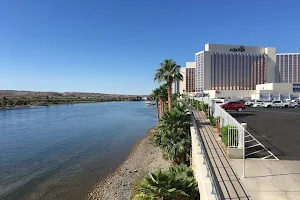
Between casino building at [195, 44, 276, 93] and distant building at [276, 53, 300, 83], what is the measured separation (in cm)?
388

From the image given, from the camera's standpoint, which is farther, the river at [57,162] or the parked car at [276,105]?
the parked car at [276,105]

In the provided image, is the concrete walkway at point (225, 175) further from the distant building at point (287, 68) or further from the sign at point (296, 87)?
the distant building at point (287, 68)

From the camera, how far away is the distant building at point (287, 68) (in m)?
119

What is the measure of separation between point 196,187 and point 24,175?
17.4 meters

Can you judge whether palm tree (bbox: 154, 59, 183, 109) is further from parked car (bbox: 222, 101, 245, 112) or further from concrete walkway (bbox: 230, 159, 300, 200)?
concrete walkway (bbox: 230, 159, 300, 200)

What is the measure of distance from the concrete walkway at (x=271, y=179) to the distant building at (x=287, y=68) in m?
129

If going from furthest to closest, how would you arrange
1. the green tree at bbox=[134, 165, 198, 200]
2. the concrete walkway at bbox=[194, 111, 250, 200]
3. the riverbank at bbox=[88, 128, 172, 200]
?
the riverbank at bbox=[88, 128, 172, 200] < the green tree at bbox=[134, 165, 198, 200] < the concrete walkway at bbox=[194, 111, 250, 200]

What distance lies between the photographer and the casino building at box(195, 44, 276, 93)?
109m

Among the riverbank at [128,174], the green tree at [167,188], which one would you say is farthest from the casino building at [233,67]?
the green tree at [167,188]

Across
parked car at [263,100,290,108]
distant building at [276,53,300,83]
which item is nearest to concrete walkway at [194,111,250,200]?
parked car at [263,100,290,108]

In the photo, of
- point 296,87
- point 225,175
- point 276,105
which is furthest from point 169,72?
point 296,87

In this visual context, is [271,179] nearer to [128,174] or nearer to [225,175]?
[225,175]

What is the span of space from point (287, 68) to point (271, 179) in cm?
13537

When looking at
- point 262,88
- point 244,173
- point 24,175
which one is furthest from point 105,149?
point 262,88
